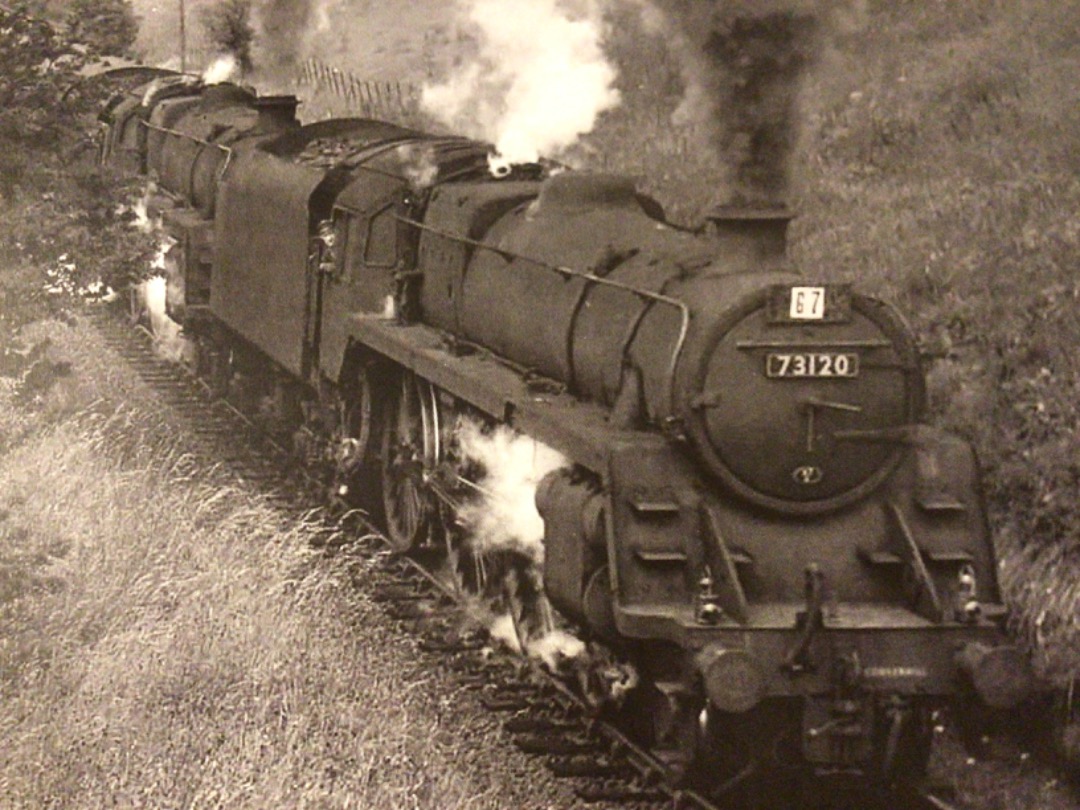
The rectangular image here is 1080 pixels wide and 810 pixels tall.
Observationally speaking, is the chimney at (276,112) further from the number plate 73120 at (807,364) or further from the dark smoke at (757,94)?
the number plate 73120 at (807,364)

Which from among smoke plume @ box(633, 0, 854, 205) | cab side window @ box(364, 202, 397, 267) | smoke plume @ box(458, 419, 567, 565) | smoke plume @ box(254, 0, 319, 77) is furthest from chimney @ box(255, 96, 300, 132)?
smoke plume @ box(254, 0, 319, 77)

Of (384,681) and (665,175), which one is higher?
(665,175)

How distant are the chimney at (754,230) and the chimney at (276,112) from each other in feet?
25.4

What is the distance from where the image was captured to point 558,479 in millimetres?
7309

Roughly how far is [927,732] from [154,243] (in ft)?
15.5

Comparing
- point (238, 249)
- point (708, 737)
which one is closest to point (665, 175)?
point (238, 249)

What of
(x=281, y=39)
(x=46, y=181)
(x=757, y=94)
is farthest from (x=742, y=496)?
(x=281, y=39)

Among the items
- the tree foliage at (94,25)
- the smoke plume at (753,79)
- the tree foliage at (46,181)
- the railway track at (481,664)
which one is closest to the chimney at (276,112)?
the railway track at (481,664)

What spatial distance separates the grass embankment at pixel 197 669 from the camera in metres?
6.66

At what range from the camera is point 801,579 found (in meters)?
6.77

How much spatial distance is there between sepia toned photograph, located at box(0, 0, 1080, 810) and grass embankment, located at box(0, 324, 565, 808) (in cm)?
3

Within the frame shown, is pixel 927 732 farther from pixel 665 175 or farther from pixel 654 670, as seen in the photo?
pixel 665 175

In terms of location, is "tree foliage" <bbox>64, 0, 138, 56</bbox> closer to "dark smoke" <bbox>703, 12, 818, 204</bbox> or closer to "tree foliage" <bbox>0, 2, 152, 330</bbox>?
"tree foliage" <bbox>0, 2, 152, 330</bbox>

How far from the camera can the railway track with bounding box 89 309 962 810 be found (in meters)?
6.88
